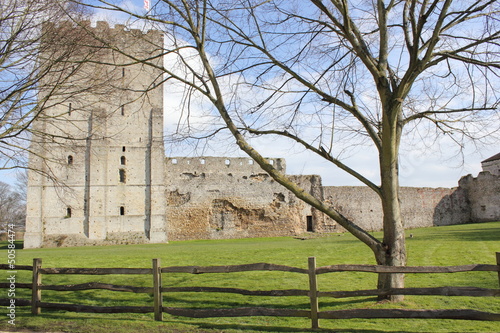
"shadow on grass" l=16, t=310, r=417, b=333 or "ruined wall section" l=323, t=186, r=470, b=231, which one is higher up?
"ruined wall section" l=323, t=186, r=470, b=231

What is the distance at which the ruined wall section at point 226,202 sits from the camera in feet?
97.7

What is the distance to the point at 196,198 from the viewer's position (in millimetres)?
30062

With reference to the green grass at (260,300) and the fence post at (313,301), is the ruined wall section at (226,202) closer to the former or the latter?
the green grass at (260,300)

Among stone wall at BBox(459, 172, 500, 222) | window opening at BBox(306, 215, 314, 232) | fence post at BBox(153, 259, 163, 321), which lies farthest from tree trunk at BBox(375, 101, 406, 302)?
stone wall at BBox(459, 172, 500, 222)

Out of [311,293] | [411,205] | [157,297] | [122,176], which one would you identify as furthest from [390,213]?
[411,205]

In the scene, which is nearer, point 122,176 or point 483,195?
point 122,176

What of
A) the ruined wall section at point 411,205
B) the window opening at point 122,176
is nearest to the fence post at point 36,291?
the window opening at point 122,176

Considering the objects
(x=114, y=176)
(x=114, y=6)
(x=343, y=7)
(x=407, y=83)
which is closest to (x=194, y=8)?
(x=114, y=6)

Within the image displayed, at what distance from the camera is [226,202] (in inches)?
1209

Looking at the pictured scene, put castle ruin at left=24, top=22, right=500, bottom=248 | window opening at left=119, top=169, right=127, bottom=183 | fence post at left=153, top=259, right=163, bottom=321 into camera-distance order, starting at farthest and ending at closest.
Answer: window opening at left=119, top=169, right=127, bottom=183 → castle ruin at left=24, top=22, right=500, bottom=248 → fence post at left=153, top=259, right=163, bottom=321

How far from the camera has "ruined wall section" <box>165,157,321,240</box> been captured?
29.8m

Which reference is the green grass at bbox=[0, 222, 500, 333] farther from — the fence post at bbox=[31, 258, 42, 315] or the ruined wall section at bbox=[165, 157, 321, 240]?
the ruined wall section at bbox=[165, 157, 321, 240]

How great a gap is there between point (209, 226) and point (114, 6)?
79.7 ft

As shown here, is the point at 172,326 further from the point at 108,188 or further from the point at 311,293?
the point at 108,188
